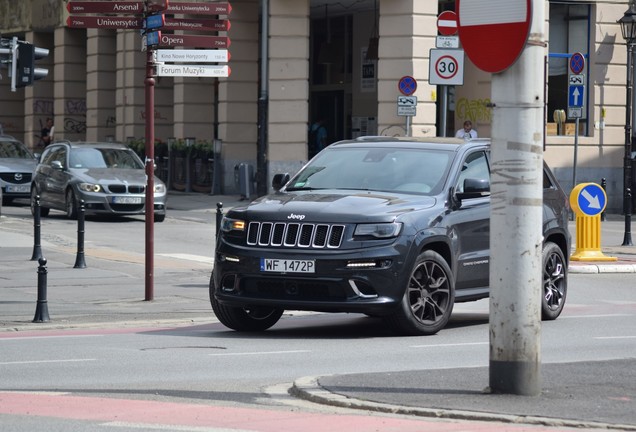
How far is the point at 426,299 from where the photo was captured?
1294 cm

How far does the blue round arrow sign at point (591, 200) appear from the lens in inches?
898

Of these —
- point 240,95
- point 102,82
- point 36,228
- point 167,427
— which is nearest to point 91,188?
point 36,228

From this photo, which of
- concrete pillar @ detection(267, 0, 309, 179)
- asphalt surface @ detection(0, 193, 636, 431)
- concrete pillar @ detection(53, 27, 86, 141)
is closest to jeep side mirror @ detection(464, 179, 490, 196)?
asphalt surface @ detection(0, 193, 636, 431)

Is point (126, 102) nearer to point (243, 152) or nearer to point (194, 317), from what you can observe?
point (243, 152)

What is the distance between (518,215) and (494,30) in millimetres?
1065

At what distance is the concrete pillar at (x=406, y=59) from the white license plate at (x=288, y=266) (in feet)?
76.8

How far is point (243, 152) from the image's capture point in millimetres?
40781

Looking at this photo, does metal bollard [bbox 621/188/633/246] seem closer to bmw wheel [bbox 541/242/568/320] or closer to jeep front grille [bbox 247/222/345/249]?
bmw wheel [bbox 541/242/568/320]

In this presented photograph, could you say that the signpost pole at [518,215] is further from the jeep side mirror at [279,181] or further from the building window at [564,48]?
the building window at [564,48]

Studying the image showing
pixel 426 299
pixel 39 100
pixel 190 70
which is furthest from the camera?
pixel 39 100

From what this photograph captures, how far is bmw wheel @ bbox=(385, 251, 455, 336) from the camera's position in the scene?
12711 millimetres

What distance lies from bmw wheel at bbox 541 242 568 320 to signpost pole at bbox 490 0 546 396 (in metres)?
5.95

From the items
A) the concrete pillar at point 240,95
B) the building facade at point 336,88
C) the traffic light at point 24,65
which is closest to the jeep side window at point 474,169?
the traffic light at point 24,65

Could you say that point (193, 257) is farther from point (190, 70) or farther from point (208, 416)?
point (208, 416)
